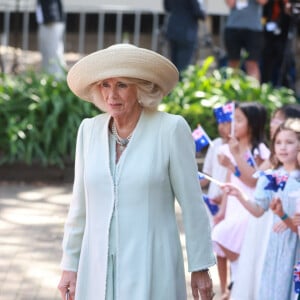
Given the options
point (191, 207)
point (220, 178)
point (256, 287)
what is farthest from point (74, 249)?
point (220, 178)

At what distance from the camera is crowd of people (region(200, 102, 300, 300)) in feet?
21.4

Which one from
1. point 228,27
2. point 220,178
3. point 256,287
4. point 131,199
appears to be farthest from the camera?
point 228,27

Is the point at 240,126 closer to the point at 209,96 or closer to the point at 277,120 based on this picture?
the point at 277,120

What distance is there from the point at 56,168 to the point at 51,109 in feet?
1.92

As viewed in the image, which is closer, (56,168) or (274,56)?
(56,168)

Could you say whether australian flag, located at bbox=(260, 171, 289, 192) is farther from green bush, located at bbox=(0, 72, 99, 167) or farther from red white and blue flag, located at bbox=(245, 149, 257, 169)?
green bush, located at bbox=(0, 72, 99, 167)

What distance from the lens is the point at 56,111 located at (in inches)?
439

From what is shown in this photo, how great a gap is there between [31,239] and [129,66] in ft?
14.6

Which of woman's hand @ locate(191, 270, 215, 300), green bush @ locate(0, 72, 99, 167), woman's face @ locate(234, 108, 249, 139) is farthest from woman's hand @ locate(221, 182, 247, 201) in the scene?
green bush @ locate(0, 72, 99, 167)

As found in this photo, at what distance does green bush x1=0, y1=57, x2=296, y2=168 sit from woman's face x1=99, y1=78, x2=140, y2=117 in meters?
5.97

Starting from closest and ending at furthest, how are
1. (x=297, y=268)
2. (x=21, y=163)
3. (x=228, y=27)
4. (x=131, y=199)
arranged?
(x=131, y=199), (x=297, y=268), (x=21, y=163), (x=228, y=27)

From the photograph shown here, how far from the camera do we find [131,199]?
5082 mm

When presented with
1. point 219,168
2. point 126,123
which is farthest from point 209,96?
point 126,123

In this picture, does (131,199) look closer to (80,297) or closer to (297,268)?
(80,297)
